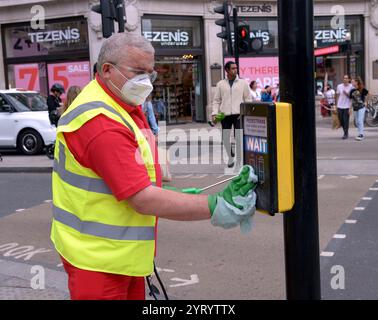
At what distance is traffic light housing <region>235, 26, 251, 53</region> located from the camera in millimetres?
13805

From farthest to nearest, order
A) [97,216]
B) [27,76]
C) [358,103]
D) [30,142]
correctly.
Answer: [27,76], [358,103], [30,142], [97,216]

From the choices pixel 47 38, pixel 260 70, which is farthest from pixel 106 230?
pixel 260 70

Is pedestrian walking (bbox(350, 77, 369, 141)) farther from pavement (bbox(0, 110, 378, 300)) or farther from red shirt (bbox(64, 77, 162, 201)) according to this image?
red shirt (bbox(64, 77, 162, 201))

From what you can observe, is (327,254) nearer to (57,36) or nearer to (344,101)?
(344,101)

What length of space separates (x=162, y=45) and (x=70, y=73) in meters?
3.88

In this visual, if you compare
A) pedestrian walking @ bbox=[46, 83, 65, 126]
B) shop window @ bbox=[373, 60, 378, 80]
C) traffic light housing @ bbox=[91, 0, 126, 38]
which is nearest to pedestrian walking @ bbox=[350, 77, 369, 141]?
traffic light housing @ bbox=[91, 0, 126, 38]

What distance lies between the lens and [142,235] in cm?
221

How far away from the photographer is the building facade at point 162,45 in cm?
2212

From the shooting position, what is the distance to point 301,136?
218 cm

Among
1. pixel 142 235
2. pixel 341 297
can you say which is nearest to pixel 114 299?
pixel 142 235

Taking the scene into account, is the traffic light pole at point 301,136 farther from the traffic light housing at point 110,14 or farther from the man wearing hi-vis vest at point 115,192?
the traffic light housing at point 110,14

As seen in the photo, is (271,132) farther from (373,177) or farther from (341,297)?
(373,177)

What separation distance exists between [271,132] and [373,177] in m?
7.63

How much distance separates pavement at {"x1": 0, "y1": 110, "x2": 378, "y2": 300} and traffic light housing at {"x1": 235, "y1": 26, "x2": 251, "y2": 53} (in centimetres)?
593
